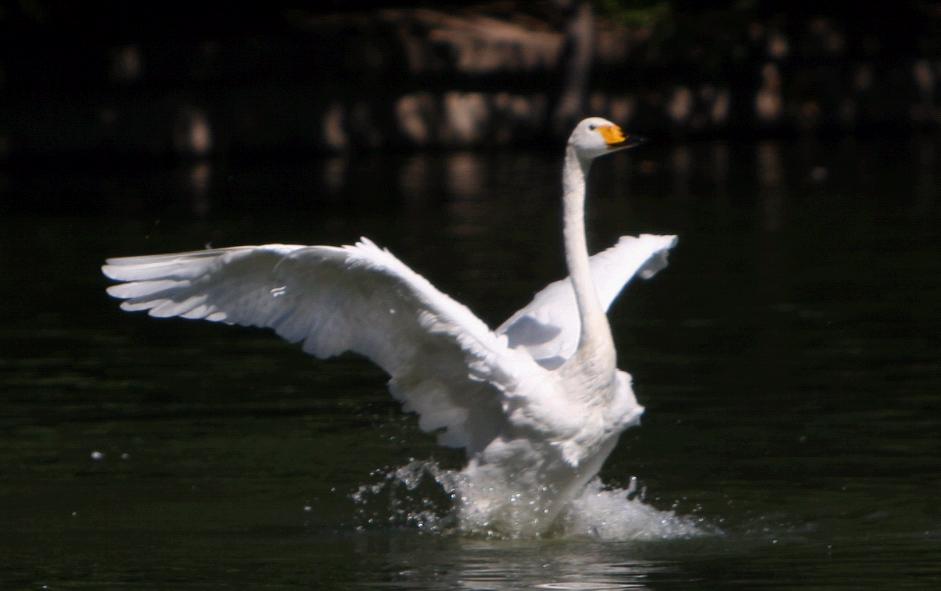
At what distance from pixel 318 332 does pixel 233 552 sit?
38.0 inches

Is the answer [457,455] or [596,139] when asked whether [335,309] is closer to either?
[596,139]

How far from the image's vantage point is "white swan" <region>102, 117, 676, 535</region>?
25.5 ft

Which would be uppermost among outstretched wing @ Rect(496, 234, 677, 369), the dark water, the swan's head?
the swan's head

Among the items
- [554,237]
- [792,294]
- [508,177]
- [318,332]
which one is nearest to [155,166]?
[508,177]

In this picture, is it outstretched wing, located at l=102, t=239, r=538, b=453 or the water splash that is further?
the water splash

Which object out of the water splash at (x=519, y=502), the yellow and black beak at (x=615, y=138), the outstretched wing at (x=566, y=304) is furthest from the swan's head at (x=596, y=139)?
the water splash at (x=519, y=502)

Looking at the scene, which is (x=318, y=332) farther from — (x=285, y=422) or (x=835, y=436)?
(x=835, y=436)

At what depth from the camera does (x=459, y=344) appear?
25.6ft

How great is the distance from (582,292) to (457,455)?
7.20ft

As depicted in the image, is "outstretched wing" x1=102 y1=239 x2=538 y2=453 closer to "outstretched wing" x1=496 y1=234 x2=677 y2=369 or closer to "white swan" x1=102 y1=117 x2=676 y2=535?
"white swan" x1=102 y1=117 x2=676 y2=535

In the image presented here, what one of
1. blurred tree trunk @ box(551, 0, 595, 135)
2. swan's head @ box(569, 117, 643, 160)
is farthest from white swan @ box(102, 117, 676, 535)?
blurred tree trunk @ box(551, 0, 595, 135)

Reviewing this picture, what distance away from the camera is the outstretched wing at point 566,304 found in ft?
28.2

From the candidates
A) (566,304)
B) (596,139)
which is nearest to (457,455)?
(566,304)

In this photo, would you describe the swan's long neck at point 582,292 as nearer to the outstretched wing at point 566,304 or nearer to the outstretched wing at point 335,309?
the outstretched wing at point 335,309
